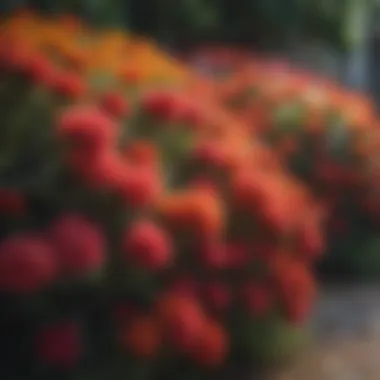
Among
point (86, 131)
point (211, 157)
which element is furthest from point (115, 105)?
point (86, 131)

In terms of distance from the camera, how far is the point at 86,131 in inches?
204

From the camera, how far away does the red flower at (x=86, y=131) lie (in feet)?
17.0

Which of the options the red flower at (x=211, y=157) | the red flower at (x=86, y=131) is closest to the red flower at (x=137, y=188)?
the red flower at (x=86, y=131)

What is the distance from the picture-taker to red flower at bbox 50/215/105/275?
4926mm

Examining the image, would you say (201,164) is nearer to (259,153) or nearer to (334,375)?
(259,153)

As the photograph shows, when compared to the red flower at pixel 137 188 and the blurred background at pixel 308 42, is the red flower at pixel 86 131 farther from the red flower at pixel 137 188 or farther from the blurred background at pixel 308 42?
the blurred background at pixel 308 42

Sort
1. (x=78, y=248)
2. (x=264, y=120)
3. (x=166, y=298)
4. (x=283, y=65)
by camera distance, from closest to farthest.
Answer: (x=78, y=248) < (x=166, y=298) < (x=264, y=120) < (x=283, y=65)

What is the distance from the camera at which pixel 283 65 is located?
10.2 m

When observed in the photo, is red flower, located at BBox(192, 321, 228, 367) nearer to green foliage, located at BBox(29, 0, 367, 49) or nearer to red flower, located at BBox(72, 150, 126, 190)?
red flower, located at BBox(72, 150, 126, 190)

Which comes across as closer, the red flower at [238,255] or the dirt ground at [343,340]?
the red flower at [238,255]

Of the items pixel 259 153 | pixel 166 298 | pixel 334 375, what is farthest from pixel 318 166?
pixel 166 298

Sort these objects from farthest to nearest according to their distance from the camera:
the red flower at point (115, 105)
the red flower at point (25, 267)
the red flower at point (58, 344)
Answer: the red flower at point (115, 105) < the red flower at point (58, 344) < the red flower at point (25, 267)

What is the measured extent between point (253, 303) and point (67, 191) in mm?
1221

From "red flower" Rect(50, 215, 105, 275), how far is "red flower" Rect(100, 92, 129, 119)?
83cm
